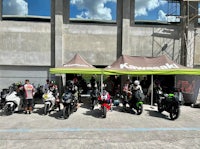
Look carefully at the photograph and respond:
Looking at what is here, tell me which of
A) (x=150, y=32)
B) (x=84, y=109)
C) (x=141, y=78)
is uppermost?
(x=150, y=32)

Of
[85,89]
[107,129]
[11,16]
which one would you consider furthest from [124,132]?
[11,16]

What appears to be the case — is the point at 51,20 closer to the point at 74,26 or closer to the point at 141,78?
the point at 74,26

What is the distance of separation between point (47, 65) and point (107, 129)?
847 cm

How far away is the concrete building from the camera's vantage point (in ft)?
46.8

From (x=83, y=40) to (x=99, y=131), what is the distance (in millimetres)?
8787

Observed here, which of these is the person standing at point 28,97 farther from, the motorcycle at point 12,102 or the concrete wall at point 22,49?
the concrete wall at point 22,49

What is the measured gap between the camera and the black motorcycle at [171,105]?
895cm

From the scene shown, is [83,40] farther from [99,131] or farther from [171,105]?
[99,131]

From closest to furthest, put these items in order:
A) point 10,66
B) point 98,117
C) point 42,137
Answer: point 42,137, point 98,117, point 10,66

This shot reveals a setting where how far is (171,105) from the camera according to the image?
9.31m

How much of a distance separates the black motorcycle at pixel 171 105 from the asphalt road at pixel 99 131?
11.8 inches

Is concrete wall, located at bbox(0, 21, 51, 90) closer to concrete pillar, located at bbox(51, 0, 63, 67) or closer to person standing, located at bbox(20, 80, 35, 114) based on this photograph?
concrete pillar, located at bbox(51, 0, 63, 67)

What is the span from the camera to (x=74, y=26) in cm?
1470

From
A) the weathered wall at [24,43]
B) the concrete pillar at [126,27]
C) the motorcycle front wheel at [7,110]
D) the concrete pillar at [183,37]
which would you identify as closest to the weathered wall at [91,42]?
the concrete pillar at [126,27]
